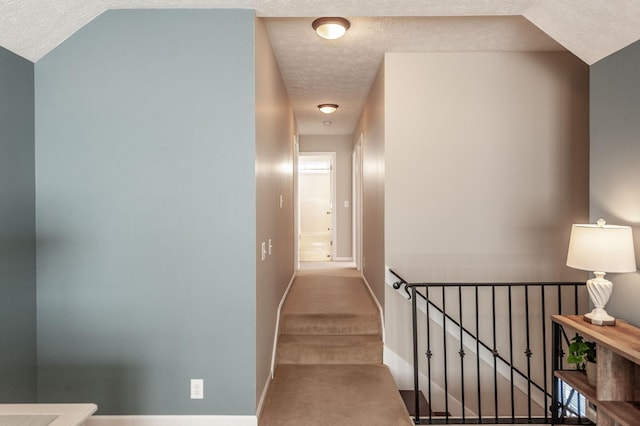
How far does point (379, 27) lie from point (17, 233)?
271cm

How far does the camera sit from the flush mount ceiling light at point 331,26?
2510mm

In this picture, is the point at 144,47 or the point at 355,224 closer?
the point at 144,47

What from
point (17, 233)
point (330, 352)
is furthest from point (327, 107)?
point (17, 233)

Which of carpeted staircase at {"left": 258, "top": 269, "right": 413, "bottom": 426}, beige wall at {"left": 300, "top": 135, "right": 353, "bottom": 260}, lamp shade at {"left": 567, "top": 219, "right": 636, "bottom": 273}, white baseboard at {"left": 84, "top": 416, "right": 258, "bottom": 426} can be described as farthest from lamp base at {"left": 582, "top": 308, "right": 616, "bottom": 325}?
beige wall at {"left": 300, "top": 135, "right": 353, "bottom": 260}

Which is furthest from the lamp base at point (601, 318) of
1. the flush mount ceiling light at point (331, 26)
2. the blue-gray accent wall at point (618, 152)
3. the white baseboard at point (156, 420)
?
the flush mount ceiling light at point (331, 26)

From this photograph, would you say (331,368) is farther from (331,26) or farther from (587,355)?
(331,26)

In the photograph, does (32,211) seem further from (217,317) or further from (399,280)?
(399,280)

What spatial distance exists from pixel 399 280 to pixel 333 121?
11.5 ft

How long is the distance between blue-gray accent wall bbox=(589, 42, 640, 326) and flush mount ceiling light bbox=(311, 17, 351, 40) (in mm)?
1659

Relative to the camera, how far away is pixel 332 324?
3480 mm

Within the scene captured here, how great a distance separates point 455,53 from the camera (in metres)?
3.12

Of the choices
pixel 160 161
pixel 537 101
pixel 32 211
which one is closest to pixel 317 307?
pixel 160 161

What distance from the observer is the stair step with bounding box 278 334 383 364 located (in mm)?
3188

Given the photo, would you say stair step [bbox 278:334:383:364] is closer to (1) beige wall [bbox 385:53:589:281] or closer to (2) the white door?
(1) beige wall [bbox 385:53:589:281]
